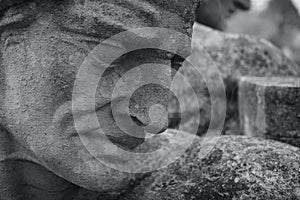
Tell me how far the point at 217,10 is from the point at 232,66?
0.55 metres

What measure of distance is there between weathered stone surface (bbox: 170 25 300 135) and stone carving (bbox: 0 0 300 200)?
0.90 meters

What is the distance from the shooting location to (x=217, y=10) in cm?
237

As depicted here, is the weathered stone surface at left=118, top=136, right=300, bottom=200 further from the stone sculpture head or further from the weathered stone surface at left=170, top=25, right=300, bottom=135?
the weathered stone surface at left=170, top=25, right=300, bottom=135

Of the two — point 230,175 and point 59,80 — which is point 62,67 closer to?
point 59,80

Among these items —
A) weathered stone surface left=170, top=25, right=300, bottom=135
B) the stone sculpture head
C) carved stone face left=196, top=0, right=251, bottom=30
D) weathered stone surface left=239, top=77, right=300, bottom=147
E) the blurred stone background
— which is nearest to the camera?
the stone sculpture head

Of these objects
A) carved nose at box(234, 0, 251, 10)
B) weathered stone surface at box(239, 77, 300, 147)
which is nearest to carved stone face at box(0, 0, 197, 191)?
weathered stone surface at box(239, 77, 300, 147)

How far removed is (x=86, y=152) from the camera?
94 centimetres

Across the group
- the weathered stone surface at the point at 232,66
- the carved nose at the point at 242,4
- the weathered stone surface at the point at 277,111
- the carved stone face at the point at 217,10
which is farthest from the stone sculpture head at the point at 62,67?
the carved nose at the point at 242,4

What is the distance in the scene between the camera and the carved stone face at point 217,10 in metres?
2.33

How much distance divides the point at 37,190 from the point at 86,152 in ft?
0.63

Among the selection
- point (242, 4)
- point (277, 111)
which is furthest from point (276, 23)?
point (277, 111)

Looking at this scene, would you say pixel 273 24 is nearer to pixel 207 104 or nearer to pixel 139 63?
pixel 207 104

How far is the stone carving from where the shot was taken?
2.76ft

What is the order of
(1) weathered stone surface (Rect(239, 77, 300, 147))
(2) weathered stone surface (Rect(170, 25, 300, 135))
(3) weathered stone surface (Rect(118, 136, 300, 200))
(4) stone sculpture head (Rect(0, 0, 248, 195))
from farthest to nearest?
1. (2) weathered stone surface (Rect(170, 25, 300, 135))
2. (1) weathered stone surface (Rect(239, 77, 300, 147))
3. (3) weathered stone surface (Rect(118, 136, 300, 200))
4. (4) stone sculpture head (Rect(0, 0, 248, 195))
